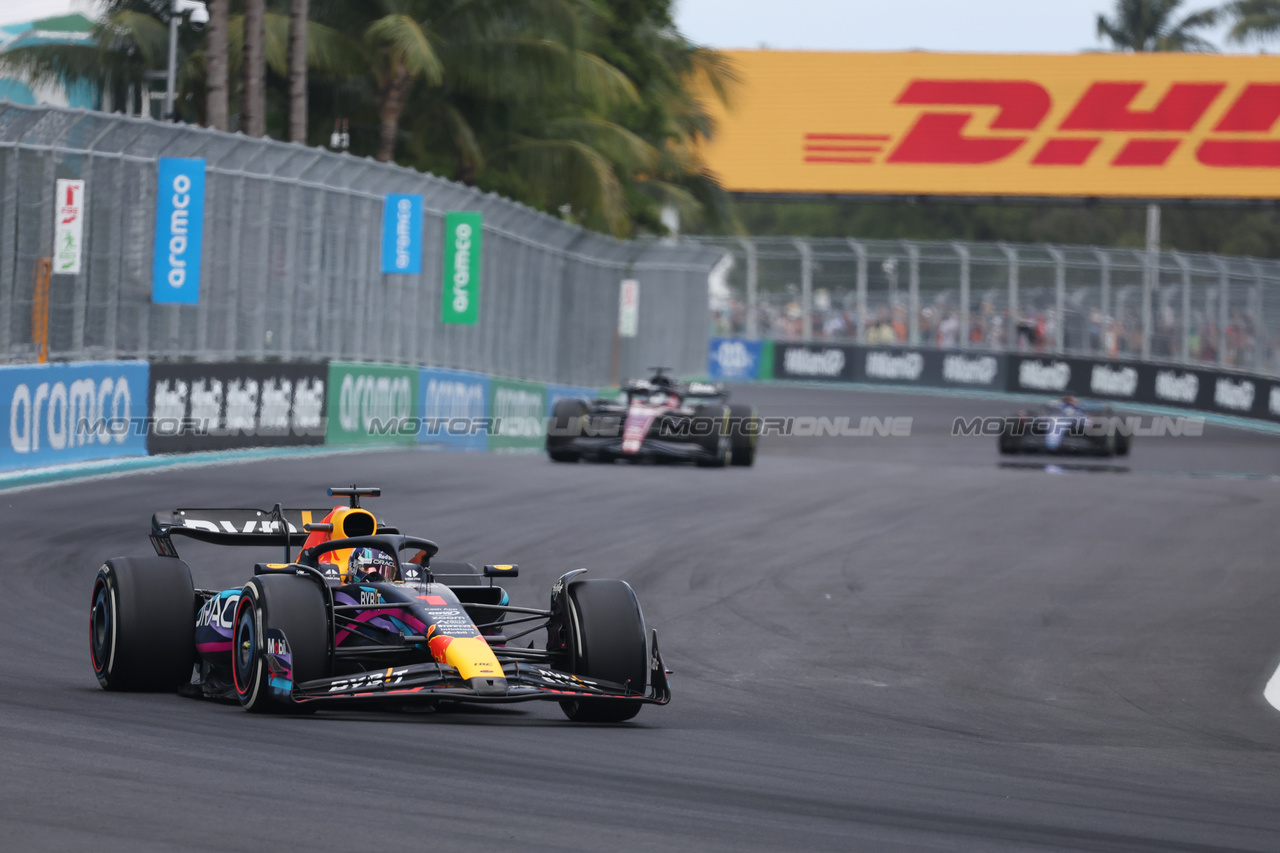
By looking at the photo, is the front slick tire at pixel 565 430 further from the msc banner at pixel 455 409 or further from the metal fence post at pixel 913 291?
the metal fence post at pixel 913 291

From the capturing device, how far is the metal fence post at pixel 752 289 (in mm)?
45125

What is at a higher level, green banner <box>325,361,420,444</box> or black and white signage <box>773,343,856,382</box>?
black and white signage <box>773,343,856,382</box>

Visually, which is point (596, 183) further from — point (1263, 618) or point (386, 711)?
point (386, 711)

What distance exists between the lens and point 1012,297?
4175 cm

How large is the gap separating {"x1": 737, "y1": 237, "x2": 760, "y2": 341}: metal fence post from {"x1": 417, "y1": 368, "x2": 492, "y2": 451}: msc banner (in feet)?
68.6

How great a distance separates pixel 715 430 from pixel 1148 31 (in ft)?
145

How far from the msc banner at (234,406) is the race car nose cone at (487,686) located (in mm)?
10806

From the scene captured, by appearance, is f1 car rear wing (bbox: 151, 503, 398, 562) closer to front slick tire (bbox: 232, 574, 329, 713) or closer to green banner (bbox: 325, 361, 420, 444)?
front slick tire (bbox: 232, 574, 329, 713)

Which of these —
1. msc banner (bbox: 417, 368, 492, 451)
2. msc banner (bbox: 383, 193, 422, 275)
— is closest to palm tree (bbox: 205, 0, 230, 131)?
msc banner (bbox: 383, 193, 422, 275)

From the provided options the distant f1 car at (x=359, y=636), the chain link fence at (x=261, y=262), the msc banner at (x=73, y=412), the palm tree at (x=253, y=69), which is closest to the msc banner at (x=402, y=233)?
the chain link fence at (x=261, y=262)

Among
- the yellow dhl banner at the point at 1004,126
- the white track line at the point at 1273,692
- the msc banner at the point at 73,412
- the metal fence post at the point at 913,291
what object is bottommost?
the white track line at the point at 1273,692

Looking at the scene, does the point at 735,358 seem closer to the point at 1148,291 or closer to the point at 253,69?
the point at 1148,291

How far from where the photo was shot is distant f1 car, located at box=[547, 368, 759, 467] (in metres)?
20.8

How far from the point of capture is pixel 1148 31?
2371 inches
